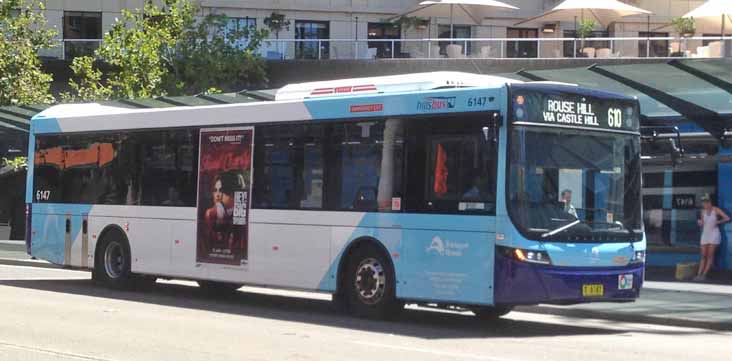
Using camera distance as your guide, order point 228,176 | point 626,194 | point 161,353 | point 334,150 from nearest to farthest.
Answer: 1. point 161,353
2. point 626,194
3. point 334,150
4. point 228,176

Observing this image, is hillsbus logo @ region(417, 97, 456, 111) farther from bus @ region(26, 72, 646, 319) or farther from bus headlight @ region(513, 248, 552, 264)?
bus headlight @ region(513, 248, 552, 264)

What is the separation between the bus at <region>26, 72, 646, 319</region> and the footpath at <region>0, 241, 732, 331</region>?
1423 millimetres

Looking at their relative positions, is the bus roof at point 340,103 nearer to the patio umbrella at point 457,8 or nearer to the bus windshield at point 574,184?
the bus windshield at point 574,184

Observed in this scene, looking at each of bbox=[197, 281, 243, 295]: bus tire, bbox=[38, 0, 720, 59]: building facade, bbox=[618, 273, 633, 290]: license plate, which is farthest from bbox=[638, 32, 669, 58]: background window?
bbox=[618, 273, 633, 290]: license plate

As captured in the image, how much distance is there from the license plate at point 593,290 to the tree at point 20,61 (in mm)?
29104

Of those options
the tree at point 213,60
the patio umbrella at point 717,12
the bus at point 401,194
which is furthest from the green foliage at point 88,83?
the bus at point 401,194

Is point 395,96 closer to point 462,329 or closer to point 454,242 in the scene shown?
point 454,242

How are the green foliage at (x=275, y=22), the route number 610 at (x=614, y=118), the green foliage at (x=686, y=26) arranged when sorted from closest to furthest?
1. the route number 610 at (x=614, y=118)
2. the green foliage at (x=686, y=26)
3. the green foliage at (x=275, y=22)

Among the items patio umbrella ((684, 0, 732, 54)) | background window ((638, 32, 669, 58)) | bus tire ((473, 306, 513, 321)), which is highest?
patio umbrella ((684, 0, 732, 54))

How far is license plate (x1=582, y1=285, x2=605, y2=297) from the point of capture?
1454cm

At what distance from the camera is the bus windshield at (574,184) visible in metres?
14.3

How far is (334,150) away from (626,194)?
13.3 ft

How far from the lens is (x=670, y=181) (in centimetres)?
2573

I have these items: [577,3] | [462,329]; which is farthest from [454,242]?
[577,3]
